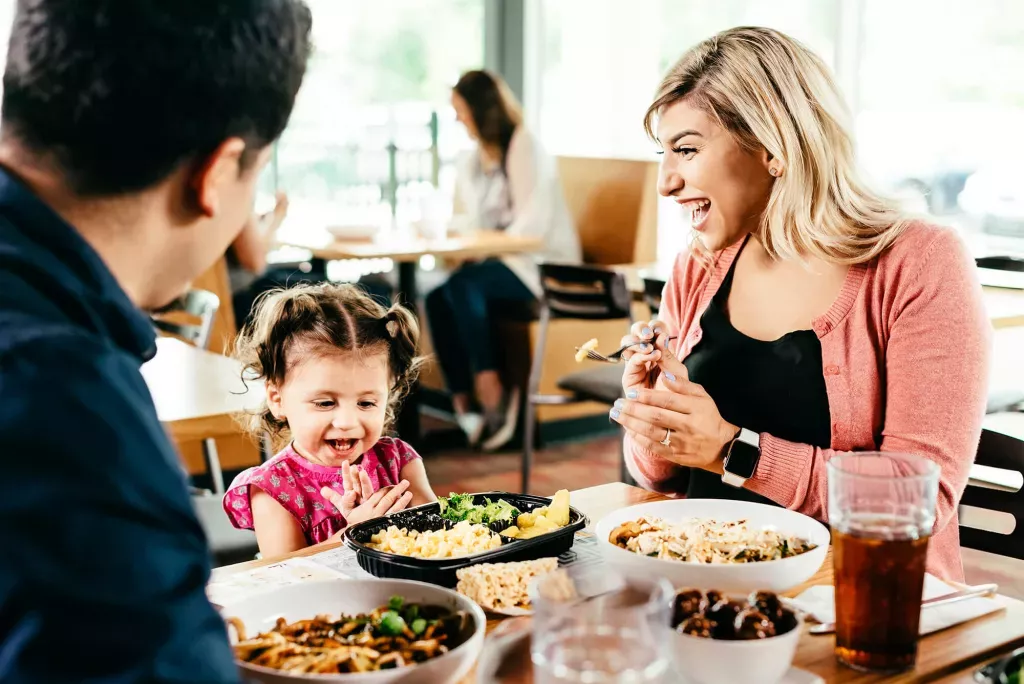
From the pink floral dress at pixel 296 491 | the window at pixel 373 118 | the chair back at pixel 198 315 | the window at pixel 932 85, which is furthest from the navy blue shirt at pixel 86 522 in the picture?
the window at pixel 373 118

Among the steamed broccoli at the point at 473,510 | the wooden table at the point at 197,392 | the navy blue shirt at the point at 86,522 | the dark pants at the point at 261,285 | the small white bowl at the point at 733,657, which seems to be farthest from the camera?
the dark pants at the point at 261,285

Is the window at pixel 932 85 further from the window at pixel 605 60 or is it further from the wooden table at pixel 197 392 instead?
the wooden table at pixel 197 392

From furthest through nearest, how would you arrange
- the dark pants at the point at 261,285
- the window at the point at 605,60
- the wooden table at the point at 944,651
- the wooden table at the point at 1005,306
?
1. the window at the point at 605,60
2. the dark pants at the point at 261,285
3. the wooden table at the point at 1005,306
4. the wooden table at the point at 944,651

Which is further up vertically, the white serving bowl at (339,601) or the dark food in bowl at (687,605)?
the dark food in bowl at (687,605)

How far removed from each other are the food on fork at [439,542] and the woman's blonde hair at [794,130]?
76 cm

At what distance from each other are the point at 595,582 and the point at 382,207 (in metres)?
5.67

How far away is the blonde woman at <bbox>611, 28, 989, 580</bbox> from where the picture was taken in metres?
1.59

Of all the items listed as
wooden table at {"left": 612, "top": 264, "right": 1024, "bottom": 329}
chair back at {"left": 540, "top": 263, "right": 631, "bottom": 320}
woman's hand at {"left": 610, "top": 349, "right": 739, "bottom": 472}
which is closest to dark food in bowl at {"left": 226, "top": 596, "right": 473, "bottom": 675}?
woman's hand at {"left": 610, "top": 349, "right": 739, "bottom": 472}

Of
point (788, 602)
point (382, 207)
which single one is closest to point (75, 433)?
point (788, 602)

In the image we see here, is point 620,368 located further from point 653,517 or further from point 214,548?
point 653,517

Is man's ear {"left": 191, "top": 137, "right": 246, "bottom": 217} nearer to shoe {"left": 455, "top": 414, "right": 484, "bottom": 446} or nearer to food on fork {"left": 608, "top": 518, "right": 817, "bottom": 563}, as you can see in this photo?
food on fork {"left": 608, "top": 518, "right": 817, "bottom": 563}

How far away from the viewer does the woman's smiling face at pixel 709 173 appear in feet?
5.74

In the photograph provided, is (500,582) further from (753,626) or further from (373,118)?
(373,118)

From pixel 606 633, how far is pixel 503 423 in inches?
164
